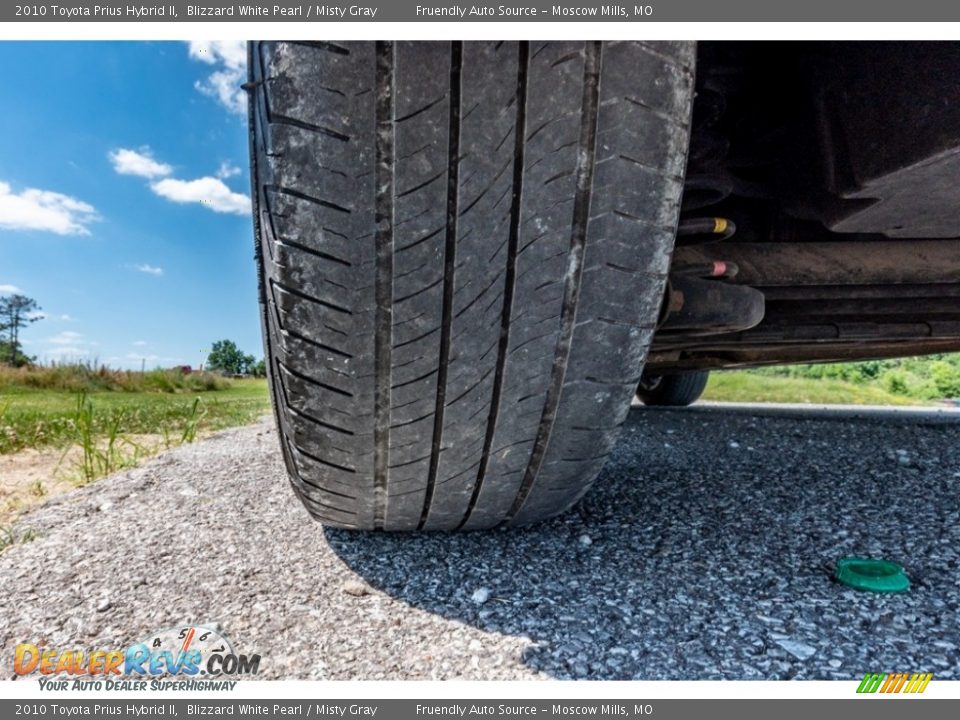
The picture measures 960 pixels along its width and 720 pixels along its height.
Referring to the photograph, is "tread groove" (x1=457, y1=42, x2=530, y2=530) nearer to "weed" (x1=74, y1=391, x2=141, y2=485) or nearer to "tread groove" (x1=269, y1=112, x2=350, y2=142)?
"tread groove" (x1=269, y1=112, x2=350, y2=142)

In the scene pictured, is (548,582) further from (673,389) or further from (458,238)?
(673,389)

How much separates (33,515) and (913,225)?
2327 mm

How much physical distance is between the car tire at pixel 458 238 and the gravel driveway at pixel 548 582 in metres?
0.26

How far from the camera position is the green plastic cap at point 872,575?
3.43 feet

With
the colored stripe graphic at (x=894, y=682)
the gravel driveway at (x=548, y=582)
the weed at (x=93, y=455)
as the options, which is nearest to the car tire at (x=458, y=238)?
the gravel driveway at (x=548, y=582)

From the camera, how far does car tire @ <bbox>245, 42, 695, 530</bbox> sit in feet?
2.45

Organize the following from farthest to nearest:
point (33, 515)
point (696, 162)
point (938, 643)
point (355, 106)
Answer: point (33, 515), point (696, 162), point (938, 643), point (355, 106)

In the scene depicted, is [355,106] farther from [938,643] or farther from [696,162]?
[938,643]

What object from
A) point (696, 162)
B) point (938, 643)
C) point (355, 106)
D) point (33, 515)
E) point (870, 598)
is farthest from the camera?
point (33, 515)

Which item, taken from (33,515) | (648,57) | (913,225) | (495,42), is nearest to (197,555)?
(33,515)

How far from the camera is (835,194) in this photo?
1.09m

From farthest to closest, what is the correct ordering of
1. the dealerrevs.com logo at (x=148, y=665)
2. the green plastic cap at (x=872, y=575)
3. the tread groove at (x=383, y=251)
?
the green plastic cap at (x=872, y=575) → the dealerrevs.com logo at (x=148, y=665) → the tread groove at (x=383, y=251)

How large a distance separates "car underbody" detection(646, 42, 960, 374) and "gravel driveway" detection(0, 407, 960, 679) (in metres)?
0.45

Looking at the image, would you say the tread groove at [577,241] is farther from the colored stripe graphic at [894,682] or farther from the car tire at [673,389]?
the car tire at [673,389]
